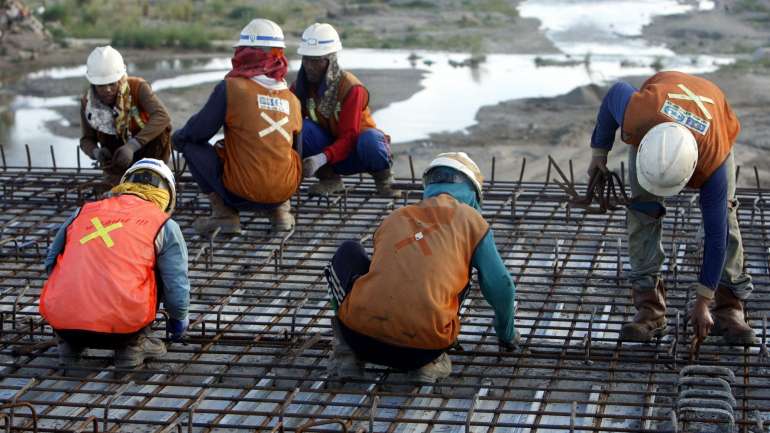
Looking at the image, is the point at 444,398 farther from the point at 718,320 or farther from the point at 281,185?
the point at 281,185

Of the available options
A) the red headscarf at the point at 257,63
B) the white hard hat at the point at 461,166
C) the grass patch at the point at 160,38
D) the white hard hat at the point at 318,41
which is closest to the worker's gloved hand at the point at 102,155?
A: the red headscarf at the point at 257,63

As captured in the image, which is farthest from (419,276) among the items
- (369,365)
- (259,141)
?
(259,141)

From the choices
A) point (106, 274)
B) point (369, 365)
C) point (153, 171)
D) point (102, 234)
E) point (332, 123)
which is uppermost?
point (153, 171)

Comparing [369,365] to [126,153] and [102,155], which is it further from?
[102,155]

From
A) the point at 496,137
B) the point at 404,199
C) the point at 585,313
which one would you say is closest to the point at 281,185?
the point at 404,199

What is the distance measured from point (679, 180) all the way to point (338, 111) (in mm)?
3105

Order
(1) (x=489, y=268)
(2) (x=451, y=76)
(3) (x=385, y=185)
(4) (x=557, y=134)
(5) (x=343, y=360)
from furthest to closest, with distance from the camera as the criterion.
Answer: (2) (x=451, y=76) < (4) (x=557, y=134) < (3) (x=385, y=185) < (5) (x=343, y=360) < (1) (x=489, y=268)

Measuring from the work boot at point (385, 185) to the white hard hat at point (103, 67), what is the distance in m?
1.74

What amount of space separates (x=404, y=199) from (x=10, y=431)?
374cm

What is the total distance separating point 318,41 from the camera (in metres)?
7.09

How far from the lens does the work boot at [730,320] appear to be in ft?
16.8

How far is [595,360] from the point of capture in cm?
501

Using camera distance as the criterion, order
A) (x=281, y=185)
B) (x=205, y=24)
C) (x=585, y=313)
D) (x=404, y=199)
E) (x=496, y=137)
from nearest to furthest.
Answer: (x=585, y=313) < (x=281, y=185) < (x=404, y=199) < (x=496, y=137) < (x=205, y=24)

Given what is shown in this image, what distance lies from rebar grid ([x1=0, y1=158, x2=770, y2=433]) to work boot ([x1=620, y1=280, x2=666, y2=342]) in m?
0.05
